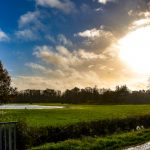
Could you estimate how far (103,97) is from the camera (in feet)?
492

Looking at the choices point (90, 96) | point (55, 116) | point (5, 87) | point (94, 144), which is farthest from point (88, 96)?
point (94, 144)

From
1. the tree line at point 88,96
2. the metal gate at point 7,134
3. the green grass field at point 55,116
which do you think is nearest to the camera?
the metal gate at point 7,134

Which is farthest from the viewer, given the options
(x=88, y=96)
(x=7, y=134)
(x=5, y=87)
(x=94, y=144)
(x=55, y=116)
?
(x=88, y=96)

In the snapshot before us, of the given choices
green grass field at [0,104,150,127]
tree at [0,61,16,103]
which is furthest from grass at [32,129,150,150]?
tree at [0,61,16,103]

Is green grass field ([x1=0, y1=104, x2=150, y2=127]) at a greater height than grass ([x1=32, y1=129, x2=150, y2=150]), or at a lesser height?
greater

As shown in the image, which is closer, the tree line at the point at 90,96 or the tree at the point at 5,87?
the tree at the point at 5,87

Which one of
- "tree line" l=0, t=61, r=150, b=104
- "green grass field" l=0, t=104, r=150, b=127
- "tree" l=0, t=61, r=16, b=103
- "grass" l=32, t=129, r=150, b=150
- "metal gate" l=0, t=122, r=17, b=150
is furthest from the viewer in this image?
"tree line" l=0, t=61, r=150, b=104

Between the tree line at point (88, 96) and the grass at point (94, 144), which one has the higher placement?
the tree line at point (88, 96)

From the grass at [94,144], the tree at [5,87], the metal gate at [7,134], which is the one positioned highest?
the tree at [5,87]

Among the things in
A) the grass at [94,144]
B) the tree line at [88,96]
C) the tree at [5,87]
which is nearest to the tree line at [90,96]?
the tree line at [88,96]

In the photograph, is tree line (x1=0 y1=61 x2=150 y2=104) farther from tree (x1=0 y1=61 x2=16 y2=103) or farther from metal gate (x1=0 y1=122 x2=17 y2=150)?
metal gate (x1=0 y1=122 x2=17 y2=150)

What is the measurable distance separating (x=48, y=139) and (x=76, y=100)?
12251 centimetres

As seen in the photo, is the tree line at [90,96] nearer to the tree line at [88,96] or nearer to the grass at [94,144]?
the tree line at [88,96]

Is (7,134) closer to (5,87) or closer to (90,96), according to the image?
(5,87)
